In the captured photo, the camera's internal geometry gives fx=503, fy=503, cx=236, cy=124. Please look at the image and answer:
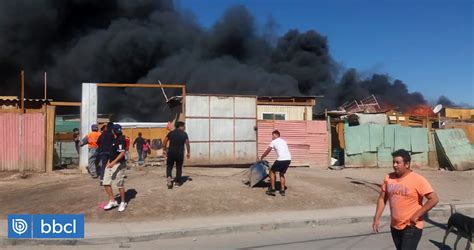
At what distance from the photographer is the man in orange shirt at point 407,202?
452cm

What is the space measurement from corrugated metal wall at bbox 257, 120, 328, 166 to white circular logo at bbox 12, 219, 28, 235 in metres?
11.7

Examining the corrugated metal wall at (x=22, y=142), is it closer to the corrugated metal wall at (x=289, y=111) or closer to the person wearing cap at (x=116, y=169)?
the person wearing cap at (x=116, y=169)

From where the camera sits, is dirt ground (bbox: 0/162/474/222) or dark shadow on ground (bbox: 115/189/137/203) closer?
dirt ground (bbox: 0/162/474/222)

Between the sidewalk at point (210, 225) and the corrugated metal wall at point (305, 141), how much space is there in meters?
7.56

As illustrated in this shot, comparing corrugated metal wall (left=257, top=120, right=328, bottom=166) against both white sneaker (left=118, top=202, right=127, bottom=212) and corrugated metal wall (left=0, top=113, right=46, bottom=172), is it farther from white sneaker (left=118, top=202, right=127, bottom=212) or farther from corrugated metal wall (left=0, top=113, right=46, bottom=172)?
white sneaker (left=118, top=202, right=127, bottom=212)

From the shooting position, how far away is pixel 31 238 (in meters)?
7.02

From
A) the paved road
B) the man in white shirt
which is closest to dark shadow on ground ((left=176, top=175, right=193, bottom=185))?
the man in white shirt

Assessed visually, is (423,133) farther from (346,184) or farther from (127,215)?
(127,215)

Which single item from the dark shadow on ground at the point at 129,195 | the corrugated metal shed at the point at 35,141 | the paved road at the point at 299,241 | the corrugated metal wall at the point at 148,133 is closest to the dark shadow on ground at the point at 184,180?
the dark shadow on ground at the point at 129,195

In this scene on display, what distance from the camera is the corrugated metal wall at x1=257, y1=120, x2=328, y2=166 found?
59.1ft

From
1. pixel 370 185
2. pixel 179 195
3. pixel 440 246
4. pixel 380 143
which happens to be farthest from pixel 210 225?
pixel 380 143

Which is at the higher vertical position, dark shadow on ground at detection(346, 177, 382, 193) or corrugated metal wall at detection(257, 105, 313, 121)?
corrugated metal wall at detection(257, 105, 313, 121)

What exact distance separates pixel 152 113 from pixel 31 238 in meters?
38.6

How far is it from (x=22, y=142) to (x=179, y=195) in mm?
6723
